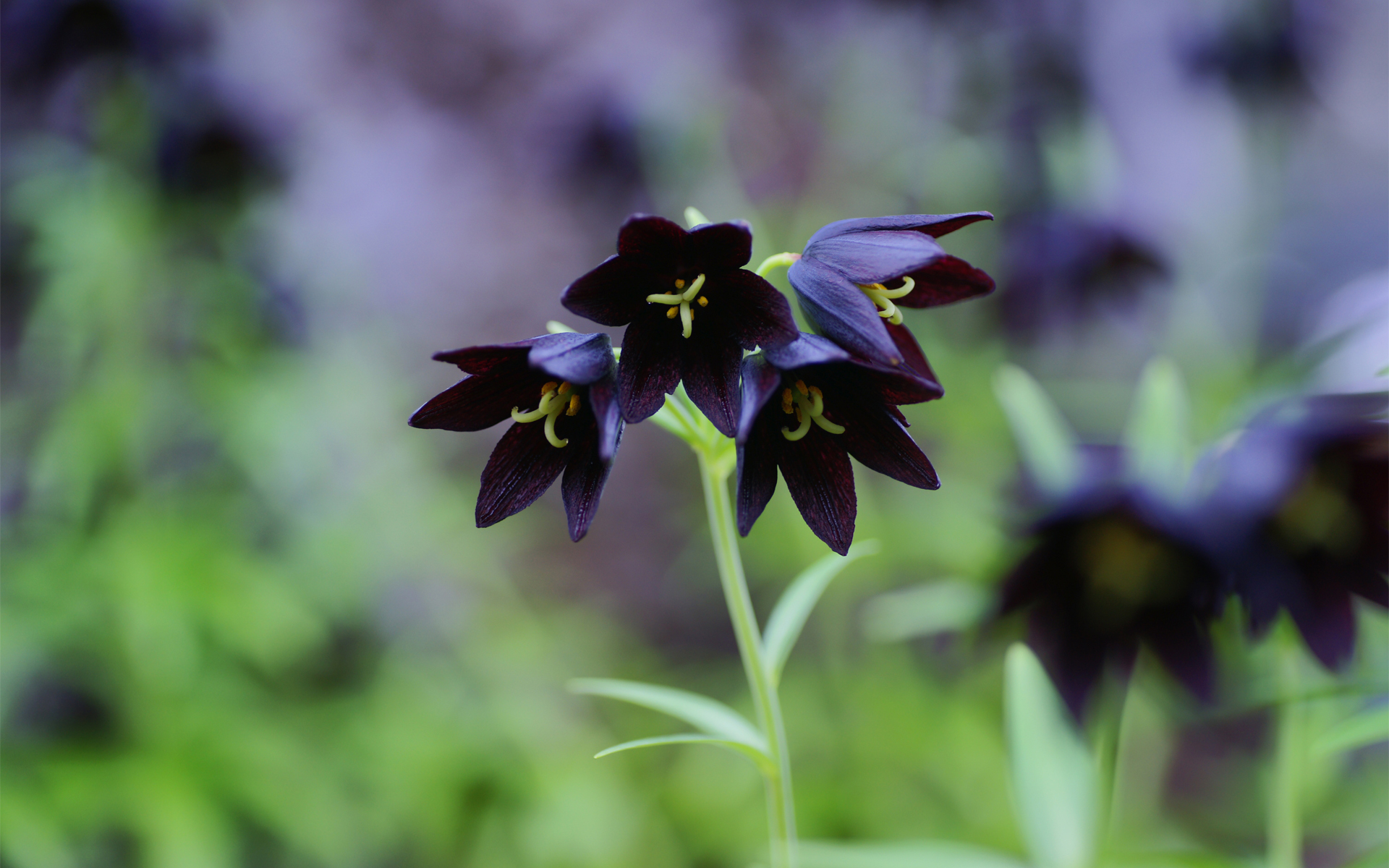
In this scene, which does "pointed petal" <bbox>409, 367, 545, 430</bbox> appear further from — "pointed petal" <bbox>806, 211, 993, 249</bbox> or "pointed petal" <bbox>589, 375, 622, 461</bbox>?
"pointed petal" <bbox>806, 211, 993, 249</bbox>

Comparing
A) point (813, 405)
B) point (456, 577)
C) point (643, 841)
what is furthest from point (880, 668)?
point (813, 405)

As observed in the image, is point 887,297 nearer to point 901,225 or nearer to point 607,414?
point 901,225

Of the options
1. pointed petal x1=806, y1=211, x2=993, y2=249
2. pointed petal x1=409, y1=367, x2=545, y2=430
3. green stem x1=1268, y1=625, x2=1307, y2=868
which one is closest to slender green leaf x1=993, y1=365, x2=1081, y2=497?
green stem x1=1268, y1=625, x2=1307, y2=868

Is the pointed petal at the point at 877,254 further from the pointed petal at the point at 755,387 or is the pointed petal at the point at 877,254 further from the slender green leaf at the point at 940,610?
the slender green leaf at the point at 940,610

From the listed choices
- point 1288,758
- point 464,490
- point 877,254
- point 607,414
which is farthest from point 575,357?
point 464,490

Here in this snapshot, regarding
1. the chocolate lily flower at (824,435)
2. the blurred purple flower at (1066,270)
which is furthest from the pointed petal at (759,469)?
the blurred purple flower at (1066,270)

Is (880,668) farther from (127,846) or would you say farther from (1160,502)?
(127,846)
